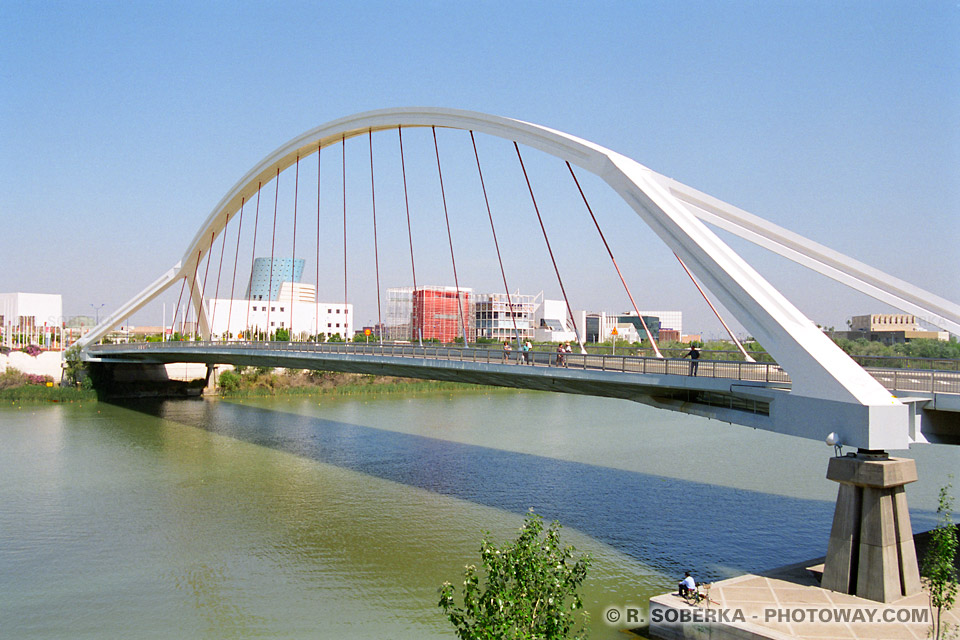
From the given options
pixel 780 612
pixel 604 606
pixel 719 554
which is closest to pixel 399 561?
pixel 604 606

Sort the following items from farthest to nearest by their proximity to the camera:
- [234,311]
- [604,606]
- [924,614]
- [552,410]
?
[234,311], [552,410], [604,606], [924,614]

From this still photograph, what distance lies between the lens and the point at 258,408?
34219 mm

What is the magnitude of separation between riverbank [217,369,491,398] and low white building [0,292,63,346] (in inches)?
929

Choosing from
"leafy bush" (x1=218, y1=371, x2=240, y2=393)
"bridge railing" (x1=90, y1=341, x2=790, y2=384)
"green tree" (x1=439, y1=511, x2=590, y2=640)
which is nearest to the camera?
"green tree" (x1=439, y1=511, x2=590, y2=640)

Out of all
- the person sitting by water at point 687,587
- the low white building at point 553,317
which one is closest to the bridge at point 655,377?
the person sitting by water at point 687,587

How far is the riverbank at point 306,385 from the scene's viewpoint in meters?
39.8

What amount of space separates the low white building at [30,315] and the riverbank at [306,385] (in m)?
23.6

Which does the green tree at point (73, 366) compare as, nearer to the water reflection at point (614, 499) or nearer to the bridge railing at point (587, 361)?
the water reflection at point (614, 499)

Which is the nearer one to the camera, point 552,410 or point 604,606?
point 604,606

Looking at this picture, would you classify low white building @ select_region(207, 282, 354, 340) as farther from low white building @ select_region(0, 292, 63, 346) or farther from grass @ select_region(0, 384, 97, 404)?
grass @ select_region(0, 384, 97, 404)

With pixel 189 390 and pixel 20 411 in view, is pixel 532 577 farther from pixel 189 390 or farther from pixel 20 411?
pixel 189 390

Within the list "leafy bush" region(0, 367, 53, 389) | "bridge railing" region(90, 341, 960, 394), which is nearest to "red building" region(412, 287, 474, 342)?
"leafy bush" region(0, 367, 53, 389)

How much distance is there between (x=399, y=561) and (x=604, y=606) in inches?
153

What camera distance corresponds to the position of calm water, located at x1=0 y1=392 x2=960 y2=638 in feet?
34.6
